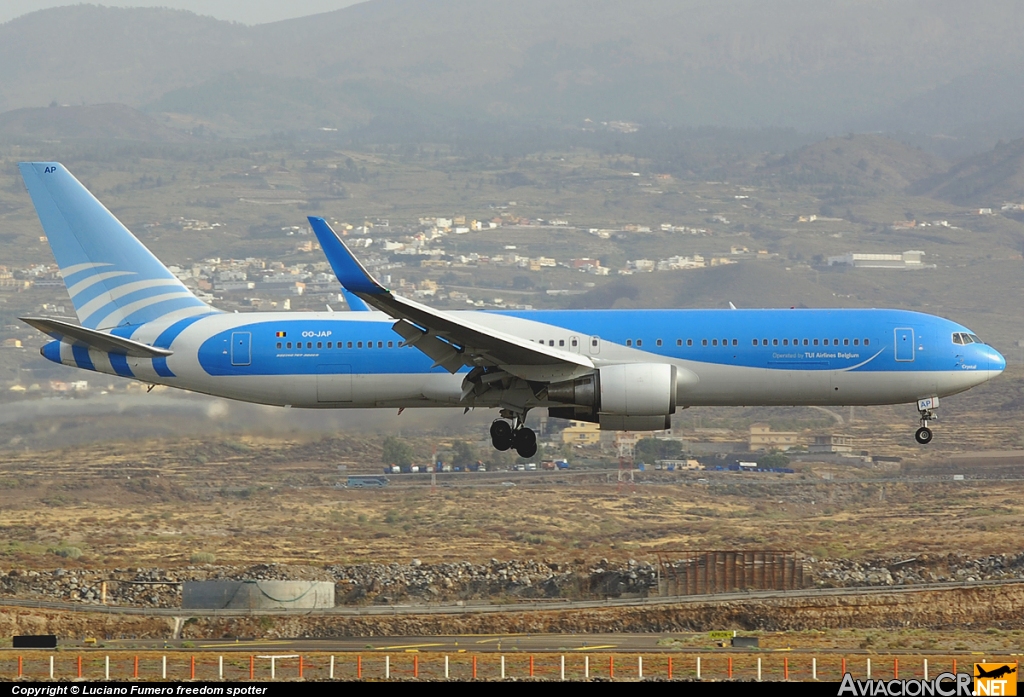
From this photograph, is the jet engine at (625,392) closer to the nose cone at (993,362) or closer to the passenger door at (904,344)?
the passenger door at (904,344)

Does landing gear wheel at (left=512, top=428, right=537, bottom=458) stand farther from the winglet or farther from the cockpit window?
the cockpit window

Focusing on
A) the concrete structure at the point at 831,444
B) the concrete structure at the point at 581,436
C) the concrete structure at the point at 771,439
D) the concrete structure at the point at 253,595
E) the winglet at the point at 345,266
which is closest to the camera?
the winglet at the point at 345,266

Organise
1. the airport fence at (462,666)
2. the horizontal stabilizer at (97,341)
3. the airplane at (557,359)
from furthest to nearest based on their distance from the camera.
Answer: the horizontal stabilizer at (97,341)
the airplane at (557,359)
the airport fence at (462,666)

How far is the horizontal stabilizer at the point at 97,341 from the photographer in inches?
1885

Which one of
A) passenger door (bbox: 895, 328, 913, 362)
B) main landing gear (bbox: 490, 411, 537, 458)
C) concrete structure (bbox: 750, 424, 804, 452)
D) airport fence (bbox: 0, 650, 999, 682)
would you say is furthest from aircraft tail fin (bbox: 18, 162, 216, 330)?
concrete structure (bbox: 750, 424, 804, 452)

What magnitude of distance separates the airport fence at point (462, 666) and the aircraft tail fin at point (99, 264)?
12642 millimetres

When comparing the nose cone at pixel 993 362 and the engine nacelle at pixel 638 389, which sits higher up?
the nose cone at pixel 993 362

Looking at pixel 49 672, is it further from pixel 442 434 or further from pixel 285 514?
pixel 442 434

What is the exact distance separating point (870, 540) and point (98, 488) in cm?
5194

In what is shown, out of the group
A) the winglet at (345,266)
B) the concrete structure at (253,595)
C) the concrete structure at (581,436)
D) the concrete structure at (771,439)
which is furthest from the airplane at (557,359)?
the concrete structure at (581,436)

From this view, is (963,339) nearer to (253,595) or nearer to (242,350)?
(242,350)

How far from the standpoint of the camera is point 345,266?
41.3m

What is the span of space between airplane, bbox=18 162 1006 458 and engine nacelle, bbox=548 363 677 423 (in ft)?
0.15

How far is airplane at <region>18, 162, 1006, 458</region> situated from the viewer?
46.8 meters
